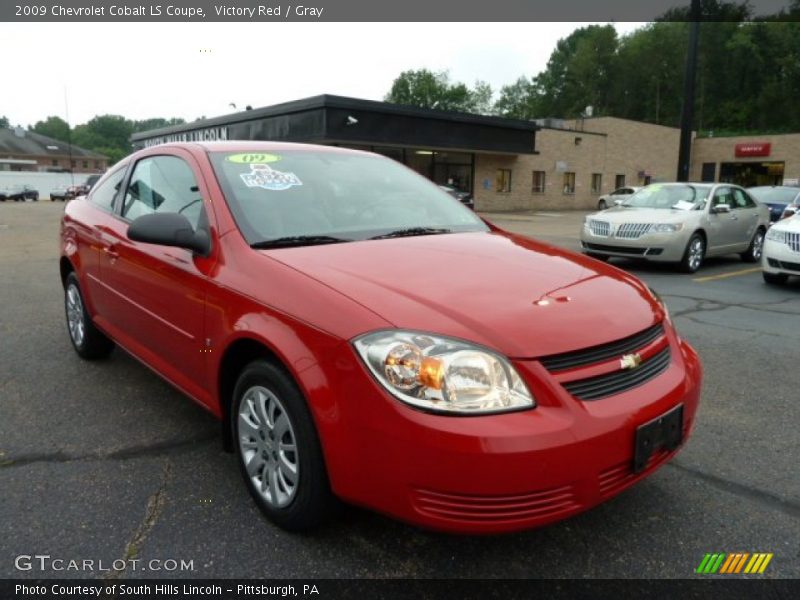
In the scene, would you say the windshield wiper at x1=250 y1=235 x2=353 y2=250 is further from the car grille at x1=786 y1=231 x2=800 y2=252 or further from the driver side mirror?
the car grille at x1=786 y1=231 x2=800 y2=252

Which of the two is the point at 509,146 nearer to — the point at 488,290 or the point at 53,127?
the point at 488,290

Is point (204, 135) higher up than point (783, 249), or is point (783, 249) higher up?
point (204, 135)

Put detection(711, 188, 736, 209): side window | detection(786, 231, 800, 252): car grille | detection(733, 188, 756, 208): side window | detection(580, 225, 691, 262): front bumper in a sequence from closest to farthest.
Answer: detection(786, 231, 800, 252): car grille
detection(580, 225, 691, 262): front bumper
detection(711, 188, 736, 209): side window
detection(733, 188, 756, 208): side window

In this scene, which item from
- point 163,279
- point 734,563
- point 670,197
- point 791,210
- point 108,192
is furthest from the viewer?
point 670,197

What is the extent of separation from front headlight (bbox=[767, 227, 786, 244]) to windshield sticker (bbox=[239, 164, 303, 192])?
7381 mm

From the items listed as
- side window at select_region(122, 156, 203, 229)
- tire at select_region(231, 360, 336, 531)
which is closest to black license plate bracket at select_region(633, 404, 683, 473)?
tire at select_region(231, 360, 336, 531)

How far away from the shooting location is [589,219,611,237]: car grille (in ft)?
31.4

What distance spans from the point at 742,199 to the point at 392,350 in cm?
1103

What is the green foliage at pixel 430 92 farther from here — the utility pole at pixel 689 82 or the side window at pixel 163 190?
the side window at pixel 163 190

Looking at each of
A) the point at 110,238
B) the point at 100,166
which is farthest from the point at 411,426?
the point at 100,166

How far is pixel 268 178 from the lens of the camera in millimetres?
3086

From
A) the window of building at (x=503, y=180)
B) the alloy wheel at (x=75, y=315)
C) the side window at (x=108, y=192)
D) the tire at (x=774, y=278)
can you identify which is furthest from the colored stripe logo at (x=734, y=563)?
the window of building at (x=503, y=180)

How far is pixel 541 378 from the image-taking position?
198 cm

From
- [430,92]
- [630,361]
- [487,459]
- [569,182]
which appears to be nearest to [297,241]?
[487,459]
